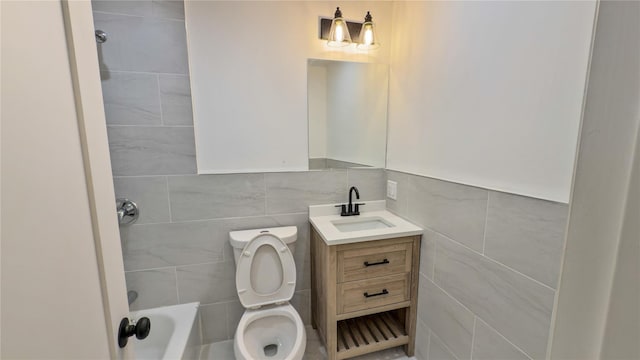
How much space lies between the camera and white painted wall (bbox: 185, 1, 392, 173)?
5.45 feet

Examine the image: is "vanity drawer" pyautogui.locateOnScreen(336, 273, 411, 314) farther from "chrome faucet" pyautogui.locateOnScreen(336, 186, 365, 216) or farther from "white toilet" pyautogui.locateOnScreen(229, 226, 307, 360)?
"chrome faucet" pyautogui.locateOnScreen(336, 186, 365, 216)

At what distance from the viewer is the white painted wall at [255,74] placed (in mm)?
1661

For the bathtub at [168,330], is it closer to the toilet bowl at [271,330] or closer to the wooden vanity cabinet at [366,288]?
the toilet bowl at [271,330]

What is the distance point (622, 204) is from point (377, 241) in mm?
1363

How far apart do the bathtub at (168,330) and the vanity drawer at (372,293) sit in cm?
92

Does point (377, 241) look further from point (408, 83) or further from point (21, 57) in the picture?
point (21, 57)

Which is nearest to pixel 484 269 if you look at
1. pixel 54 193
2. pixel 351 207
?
pixel 351 207

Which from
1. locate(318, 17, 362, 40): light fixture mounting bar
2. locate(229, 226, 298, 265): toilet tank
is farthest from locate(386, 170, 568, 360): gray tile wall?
locate(318, 17, 362, 40): light fixture mounting bar

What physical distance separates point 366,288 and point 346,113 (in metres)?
1.24

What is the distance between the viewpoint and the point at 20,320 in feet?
1.26

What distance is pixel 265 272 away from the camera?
1702 millimetres

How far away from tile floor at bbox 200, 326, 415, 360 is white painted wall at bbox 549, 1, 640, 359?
1731mm

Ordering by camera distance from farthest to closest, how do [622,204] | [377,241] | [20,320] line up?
[377,241] → [20,320] → [622,204]

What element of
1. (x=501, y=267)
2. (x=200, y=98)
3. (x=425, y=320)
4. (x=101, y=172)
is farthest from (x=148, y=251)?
(x=501, y=267)
